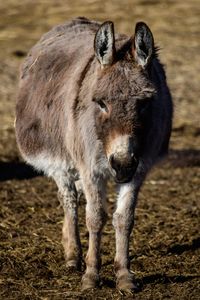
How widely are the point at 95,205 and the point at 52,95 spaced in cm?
129

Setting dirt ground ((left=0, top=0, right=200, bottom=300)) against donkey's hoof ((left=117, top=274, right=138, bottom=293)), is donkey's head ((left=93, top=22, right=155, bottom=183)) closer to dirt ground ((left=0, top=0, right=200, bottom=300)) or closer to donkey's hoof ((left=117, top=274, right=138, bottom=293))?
donkey's hoof ((left=117, top=274, right=138, bottom=293))

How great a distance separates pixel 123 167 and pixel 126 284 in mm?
993

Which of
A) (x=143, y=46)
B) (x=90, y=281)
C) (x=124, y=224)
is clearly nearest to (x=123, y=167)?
(x=124, y=224)

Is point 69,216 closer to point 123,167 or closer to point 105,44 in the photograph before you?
point 123,167

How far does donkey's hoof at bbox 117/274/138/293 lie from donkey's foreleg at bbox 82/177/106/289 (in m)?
0.19

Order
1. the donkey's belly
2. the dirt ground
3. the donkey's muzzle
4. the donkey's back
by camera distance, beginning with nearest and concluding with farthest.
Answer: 1. the donkey's muzzle
2. the dirt ground
3. the donkey's back
4. the donkey's belly

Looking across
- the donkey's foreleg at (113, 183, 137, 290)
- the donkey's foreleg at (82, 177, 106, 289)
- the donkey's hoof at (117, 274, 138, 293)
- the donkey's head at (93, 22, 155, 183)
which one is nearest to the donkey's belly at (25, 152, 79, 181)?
the donkey's foreleg at (82, 177, 106, 289)

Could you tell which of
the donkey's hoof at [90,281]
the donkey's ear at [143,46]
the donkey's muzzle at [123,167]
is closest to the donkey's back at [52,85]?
the donkey's ear at [143,46]

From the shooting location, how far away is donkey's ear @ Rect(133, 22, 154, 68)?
6016 millimetres

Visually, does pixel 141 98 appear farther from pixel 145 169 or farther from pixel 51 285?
pixel 51 285

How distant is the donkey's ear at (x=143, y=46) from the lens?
237 inches

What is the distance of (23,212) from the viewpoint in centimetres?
895

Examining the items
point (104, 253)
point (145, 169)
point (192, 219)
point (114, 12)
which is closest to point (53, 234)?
point (104, 253)

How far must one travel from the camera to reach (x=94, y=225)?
6.37m
